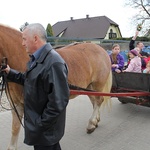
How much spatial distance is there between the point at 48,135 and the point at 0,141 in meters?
2.02

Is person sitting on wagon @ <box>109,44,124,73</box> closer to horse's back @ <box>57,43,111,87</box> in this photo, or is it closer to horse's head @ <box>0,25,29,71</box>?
horse's back @ <box>57,43,111,87</box>

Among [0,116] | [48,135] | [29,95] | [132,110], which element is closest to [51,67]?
[29,95]

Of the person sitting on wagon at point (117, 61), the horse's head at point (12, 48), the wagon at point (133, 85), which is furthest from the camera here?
the person sitting on wagon at point (117, 61)

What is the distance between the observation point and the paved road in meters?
3.21

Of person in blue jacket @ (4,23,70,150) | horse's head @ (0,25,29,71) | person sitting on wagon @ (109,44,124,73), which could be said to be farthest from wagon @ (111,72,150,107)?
person in blue jacket @ (4,23,70,150)

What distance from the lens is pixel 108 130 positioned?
373cm

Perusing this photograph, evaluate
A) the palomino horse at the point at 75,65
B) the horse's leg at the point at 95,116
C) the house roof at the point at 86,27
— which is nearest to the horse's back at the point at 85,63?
the palomino horse at the point at 75,65

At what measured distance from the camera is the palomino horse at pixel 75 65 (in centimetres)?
230

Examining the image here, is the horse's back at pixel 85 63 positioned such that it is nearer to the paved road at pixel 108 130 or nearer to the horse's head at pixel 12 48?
the horse's head at pixel 12 48

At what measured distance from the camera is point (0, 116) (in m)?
4.34

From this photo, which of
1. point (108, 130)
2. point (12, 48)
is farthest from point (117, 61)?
point (12, 48)

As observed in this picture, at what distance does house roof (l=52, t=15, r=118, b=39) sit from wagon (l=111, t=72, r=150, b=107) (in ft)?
129

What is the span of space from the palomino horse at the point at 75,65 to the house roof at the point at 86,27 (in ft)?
131

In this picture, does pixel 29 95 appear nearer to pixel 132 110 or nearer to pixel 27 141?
pixel 27 141
